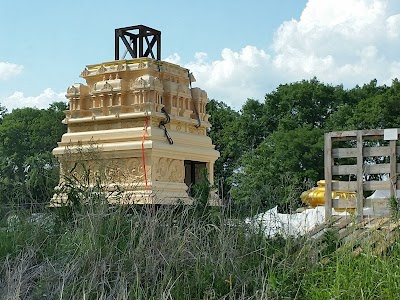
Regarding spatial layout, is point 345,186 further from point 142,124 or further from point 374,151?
point 142,124

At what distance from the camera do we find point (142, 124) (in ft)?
38.2

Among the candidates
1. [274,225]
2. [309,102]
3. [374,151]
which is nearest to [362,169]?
[374,151]

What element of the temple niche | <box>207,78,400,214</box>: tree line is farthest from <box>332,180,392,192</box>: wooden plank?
<box>207,78,400,214</box>: tree line

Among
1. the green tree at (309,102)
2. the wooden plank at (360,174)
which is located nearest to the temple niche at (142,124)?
the wooden plank at (360,174)

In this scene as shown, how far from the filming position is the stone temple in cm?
1141

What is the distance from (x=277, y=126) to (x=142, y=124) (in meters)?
27.3

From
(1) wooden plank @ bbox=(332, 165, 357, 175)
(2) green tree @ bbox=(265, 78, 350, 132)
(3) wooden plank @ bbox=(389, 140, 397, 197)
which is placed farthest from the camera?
(2) green tree @ bbox=(265, 78, 350, 132)

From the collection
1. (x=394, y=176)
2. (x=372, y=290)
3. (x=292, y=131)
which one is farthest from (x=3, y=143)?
(x=372, y=290)

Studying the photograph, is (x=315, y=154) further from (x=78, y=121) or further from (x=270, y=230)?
(x=270, y=230)

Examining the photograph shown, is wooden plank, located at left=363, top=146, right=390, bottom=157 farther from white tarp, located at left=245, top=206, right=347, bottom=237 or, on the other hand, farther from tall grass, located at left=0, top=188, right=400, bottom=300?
tall grass, located at left=0, top=188, right=400, bottom=300

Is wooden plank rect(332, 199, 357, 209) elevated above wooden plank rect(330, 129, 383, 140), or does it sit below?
below

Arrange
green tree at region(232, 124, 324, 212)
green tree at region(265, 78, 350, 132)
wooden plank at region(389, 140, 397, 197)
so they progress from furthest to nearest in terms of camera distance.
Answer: green tree at region(265, 78, 350, 132) → green tree at region(232, 124, 324, 212) → wooden plank at region(389, 140, 397, 197)

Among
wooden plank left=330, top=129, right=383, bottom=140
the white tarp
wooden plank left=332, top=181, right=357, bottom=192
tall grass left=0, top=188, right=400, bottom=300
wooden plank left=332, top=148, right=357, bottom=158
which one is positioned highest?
wooden plank left=330, top=129, right=383, bottom=140

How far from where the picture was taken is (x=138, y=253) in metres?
6.23
